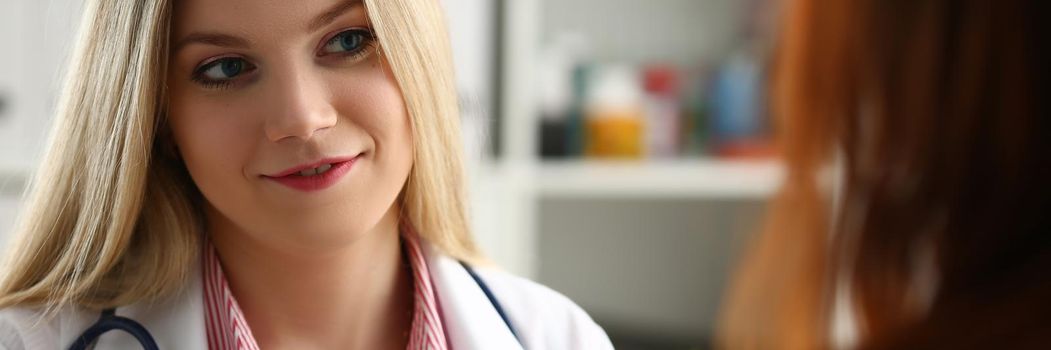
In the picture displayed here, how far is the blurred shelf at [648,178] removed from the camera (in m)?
2.22

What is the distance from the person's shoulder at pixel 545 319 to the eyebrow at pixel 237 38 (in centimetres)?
29

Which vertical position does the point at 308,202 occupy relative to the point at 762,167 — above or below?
above

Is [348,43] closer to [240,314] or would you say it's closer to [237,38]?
[237,38]

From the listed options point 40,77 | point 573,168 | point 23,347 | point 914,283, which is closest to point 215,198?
point 23,347

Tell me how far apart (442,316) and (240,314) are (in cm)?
17

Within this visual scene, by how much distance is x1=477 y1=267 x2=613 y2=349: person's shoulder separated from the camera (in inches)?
37.2

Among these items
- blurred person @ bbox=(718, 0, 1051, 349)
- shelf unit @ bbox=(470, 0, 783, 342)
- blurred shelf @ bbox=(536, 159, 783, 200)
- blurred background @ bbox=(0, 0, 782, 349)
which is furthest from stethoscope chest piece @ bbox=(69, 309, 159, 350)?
blurred shelf @ bbox=(536, 159, 783, 200)

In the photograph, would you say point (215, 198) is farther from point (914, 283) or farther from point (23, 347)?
point (914, 283)

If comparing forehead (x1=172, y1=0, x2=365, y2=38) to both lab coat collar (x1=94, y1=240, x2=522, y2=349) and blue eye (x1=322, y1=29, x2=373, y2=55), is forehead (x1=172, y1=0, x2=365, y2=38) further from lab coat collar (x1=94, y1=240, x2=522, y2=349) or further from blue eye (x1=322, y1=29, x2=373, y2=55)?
lab coat collar (x1=94, y1=240, x2=522, y2=349)

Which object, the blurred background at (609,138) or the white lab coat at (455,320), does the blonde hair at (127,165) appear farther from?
the blurred background at (609,138)

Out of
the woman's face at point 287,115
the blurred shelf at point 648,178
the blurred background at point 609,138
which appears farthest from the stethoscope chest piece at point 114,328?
the blurred shelf at point 648,178

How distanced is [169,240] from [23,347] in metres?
0.13

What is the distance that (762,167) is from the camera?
228cm

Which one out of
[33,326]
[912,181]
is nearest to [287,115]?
[33,326]
